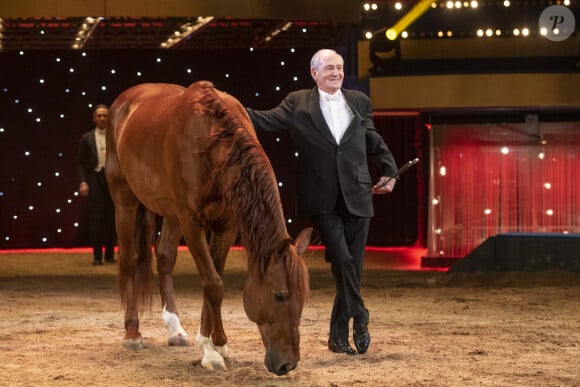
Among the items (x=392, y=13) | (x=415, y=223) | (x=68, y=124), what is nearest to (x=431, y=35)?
(x=392, y=13)

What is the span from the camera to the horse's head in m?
4.89

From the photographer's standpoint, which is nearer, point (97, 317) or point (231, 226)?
point (231, 226)

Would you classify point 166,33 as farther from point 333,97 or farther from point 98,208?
point 333,97

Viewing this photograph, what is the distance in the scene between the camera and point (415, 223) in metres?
16.0

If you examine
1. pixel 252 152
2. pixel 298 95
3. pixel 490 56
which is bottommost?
pixel 252 152

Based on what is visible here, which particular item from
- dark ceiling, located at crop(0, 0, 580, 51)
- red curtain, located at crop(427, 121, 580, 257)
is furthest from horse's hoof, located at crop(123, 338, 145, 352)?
red curtain, located at crop(427, 121, 580, 257)

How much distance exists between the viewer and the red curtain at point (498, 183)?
12414 millimetres

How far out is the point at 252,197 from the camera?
16.9ft

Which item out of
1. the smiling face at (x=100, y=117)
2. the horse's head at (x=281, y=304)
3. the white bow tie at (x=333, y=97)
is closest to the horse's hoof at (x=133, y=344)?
the horse's head at (x=281, y=304)

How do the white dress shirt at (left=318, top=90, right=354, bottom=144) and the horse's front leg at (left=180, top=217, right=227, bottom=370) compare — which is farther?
the white dress shirt at (left=318, top=90, right=354, bottom=144)

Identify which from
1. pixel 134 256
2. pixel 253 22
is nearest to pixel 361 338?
pixel 134 256

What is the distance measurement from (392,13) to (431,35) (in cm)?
52

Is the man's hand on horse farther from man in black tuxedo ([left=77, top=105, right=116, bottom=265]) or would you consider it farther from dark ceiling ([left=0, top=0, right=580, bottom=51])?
man in black tuxedo ([left=77, top=105, right=116, bottom=265])

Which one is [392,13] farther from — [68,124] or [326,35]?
[68,124]
